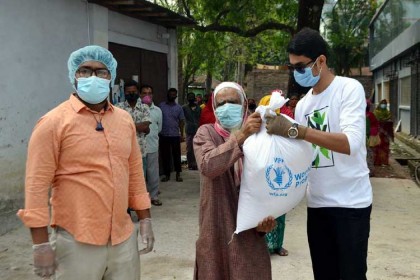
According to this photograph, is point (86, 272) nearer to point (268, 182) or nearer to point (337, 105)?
point (268, 182)

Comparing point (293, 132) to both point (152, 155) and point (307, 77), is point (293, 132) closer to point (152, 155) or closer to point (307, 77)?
point (307, 77)

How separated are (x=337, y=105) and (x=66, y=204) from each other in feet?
4.35

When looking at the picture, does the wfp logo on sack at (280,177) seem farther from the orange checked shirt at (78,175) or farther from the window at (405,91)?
the window at (405,91)

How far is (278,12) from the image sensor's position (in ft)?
39.1

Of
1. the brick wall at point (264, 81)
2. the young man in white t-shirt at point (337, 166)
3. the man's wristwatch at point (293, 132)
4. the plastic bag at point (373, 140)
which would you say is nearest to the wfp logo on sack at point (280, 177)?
the man's wristwatch at point (293, 132)

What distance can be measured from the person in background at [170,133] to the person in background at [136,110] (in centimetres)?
245

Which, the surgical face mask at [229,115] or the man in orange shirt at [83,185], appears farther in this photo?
the surgical face mask at [229,115]

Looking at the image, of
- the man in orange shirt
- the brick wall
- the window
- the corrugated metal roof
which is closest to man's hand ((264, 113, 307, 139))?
the man in orange shirt

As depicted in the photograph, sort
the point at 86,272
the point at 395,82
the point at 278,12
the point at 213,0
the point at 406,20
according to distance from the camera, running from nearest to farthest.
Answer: the point at 86,272 < the point at 213,0 < the point at 278,12 < the point at 406,20 < the point at 395,82

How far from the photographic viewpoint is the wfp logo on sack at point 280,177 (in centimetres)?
215

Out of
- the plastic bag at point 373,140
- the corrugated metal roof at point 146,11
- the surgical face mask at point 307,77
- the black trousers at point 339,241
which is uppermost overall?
the corrugated metal roof at point 146,11

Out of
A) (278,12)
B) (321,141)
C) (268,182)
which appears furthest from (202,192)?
(278,12)

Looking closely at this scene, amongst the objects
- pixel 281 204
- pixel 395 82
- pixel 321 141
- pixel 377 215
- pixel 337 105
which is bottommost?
pixel 377 215

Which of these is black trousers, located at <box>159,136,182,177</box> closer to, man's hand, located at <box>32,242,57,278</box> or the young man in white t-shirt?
the young man in white t-shirt
